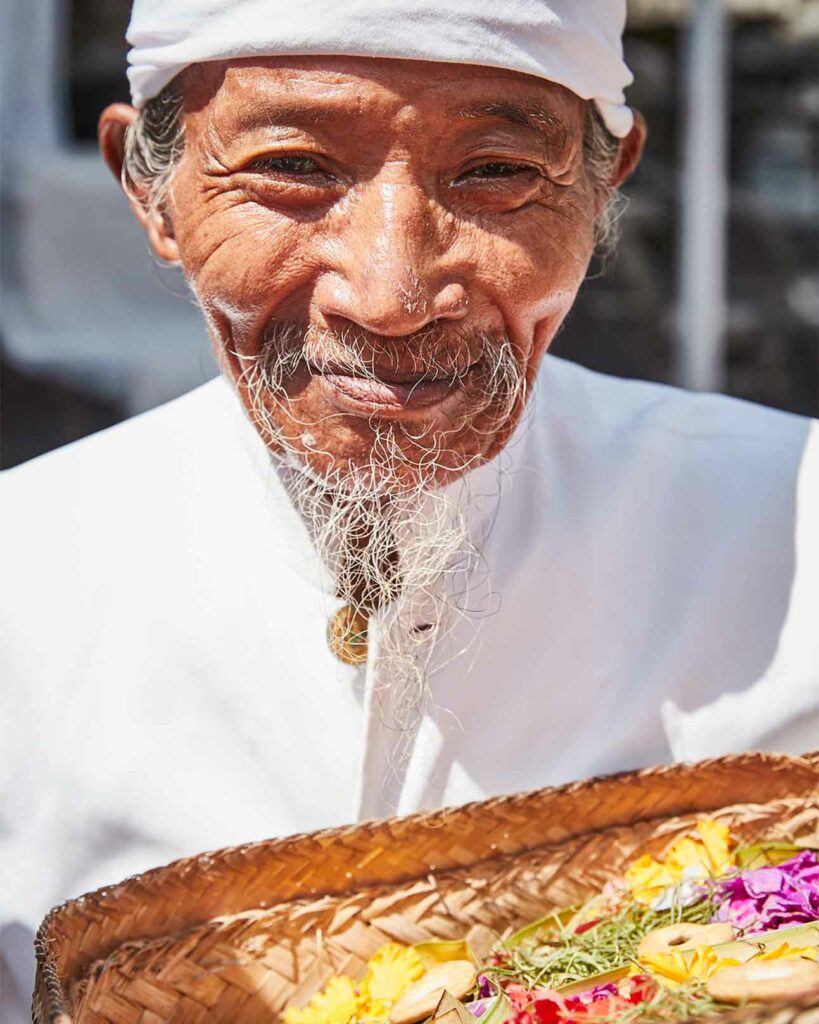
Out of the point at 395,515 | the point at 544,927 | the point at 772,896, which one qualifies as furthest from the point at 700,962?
the point at 395,515

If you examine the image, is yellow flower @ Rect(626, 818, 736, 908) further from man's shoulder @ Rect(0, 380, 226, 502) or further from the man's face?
man's shoulder @ Rect(0, 380, 226, 502)

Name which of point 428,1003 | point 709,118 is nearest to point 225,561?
point 428,1003

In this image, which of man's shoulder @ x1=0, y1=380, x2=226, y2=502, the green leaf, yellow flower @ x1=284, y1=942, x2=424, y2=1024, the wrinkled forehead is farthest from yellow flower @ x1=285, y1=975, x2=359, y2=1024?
the wrinkled forehead

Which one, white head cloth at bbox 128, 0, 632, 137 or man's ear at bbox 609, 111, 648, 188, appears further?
man's ear at bbox 609, 111, 648, 188

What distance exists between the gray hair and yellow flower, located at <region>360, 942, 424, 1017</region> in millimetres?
→ 1010

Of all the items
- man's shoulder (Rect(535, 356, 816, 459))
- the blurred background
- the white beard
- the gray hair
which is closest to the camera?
the white beard

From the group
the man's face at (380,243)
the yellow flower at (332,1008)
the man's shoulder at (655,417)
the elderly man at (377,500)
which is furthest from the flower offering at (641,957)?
the man's shoulder at (655,417)

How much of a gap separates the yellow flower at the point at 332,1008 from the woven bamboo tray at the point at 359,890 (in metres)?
0.03

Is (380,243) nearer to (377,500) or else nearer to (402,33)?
(402,33)

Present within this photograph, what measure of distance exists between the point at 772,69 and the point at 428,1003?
239 inches

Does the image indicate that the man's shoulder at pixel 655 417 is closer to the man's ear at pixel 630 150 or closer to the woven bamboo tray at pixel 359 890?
the man's ear at pixel 630 150

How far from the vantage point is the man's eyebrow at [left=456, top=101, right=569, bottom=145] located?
5.23 feet

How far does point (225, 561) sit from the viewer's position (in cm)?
193

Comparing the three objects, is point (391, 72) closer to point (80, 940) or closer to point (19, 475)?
point (19, 475)
